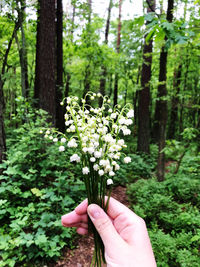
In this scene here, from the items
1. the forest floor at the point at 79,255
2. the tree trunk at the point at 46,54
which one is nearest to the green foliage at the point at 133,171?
the forest floor at the point at 79,255

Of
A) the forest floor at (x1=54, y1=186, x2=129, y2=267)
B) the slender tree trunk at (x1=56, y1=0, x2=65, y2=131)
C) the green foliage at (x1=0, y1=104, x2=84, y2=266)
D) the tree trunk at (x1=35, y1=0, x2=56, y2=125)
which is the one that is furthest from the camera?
the slender tree trunk at (x1=56, y1=0, x2=65, y2=131)

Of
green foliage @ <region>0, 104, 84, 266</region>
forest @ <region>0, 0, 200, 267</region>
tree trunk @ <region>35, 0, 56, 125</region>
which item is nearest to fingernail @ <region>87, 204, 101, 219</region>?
forest @ <region>0, 0, 200, 267</region>

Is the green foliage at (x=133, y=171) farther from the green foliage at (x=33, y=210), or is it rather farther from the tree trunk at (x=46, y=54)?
the tree trunk at (x=46, y=54)

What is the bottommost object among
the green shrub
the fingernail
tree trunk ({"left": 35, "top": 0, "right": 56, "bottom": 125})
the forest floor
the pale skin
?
the forest floor

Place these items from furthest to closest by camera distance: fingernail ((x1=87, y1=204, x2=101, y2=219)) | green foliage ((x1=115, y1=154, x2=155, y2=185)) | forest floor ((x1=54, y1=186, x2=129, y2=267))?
1. green foliage ((x1=115, y1=154, x2=155, y2=185))
2. forest floor ((x1=54, y1=186, x2=129, y2=267))
3. fingernail ((x1=87, y1=204, x2=101, y2=219))

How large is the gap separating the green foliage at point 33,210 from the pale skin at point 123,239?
1424 millimetres

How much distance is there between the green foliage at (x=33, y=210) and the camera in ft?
7.81

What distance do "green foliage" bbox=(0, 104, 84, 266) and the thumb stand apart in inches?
56.7

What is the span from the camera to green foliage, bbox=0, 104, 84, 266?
2381mm

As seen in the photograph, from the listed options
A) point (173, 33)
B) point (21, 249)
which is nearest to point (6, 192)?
point (21, 249)

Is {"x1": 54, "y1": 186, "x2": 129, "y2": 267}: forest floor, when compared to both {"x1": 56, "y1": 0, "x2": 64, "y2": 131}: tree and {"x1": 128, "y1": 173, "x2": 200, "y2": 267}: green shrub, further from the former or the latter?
{"x1": 56, "y1": 0, "x2": 64, "y2": 131}: tree

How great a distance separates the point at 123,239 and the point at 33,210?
6.11ft

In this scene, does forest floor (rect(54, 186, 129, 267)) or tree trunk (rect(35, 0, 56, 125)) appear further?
tree trunk (rect(35, 0, 56, 125))

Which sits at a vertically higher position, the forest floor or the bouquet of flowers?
the bouquet of flowers
